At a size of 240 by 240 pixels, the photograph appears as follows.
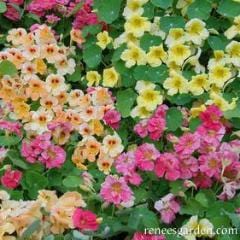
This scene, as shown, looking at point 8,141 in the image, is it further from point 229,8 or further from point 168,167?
point 229,8

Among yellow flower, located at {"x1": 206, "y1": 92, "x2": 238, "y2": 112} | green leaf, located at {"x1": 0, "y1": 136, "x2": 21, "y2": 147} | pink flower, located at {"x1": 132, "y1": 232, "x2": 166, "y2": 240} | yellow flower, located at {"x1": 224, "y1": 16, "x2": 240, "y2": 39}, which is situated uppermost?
yellow flower, located at {"x1": 224, "y1": 16, "x2": 240, "y2": 39}

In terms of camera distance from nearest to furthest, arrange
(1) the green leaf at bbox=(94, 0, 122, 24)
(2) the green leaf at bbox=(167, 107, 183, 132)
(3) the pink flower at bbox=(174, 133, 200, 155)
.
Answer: (3) the pink flower at bbox=(174, 133, 200, 155) < (2) the green leaf at bbox=(167, 107, 183, 132) < (1) the green leaf at bbox=(94, 0, 122, 24)

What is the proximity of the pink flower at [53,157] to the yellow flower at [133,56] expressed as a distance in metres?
0.45

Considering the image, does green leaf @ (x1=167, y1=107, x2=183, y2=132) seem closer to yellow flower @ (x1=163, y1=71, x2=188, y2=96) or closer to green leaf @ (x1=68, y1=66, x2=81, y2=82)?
yellow flower @ (x1=163, y1=71, x2=188, y2=96)

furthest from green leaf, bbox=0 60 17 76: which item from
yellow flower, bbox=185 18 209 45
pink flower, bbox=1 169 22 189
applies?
yellow flower, bbox=185 18 209 45

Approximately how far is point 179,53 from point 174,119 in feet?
0.88

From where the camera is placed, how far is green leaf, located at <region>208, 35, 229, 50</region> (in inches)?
106

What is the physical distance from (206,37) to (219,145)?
0.51m

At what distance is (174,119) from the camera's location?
2541 millimetres

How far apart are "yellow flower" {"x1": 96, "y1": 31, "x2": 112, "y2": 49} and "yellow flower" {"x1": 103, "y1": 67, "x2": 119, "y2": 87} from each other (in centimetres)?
11

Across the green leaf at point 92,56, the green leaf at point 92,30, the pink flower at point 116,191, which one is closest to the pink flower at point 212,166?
the pink flower at point 116,191

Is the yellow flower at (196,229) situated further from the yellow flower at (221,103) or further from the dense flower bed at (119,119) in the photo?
the yellow flower at (221,103)

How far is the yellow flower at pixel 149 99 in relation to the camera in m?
2.59

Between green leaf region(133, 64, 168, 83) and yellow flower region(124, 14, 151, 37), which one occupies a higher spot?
yellow flower region(124, 14, 151, 37)
